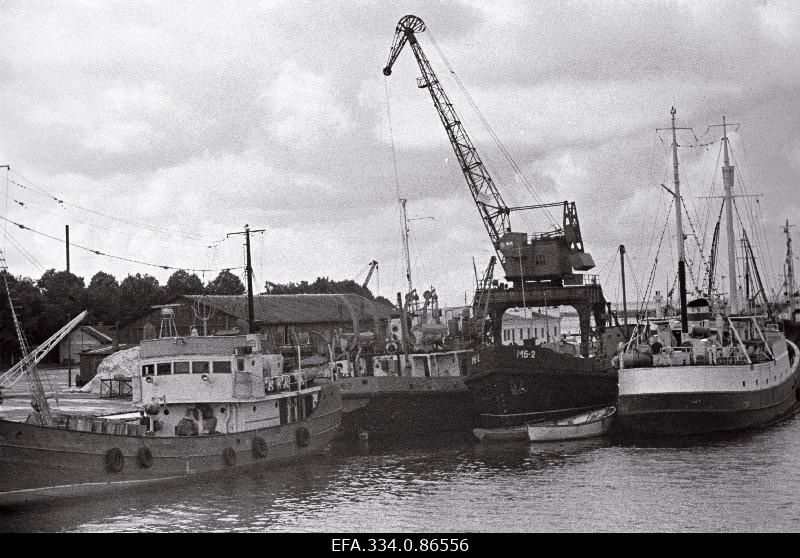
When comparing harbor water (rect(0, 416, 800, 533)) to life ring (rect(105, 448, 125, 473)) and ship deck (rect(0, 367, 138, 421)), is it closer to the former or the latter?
life ring (rect(105, 448, 125, 473))

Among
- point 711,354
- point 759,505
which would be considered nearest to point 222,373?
point 759,505

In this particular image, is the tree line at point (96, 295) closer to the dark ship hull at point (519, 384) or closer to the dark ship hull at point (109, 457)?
the dark ship hull at point (519, 384)

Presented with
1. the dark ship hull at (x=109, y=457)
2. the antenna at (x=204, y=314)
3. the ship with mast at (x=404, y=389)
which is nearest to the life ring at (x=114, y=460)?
the dark ship hull at (x=109, y=457)

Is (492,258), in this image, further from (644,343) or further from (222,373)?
(222,373)

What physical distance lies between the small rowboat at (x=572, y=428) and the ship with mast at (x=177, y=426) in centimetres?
848

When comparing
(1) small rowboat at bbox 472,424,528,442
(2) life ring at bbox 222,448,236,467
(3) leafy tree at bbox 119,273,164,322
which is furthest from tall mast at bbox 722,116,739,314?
(3) leafy tree at bbox 119,273,164,322

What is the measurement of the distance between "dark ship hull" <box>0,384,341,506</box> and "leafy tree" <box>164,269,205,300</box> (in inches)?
2300

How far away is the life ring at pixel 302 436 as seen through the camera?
123ft

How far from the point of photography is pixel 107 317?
83.1m

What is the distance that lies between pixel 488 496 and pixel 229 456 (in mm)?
9985

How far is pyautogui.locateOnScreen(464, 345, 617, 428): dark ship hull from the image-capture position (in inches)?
1754

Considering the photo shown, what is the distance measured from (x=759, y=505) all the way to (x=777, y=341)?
29339 millimetres

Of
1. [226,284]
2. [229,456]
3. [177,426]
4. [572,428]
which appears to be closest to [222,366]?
[177,426]
